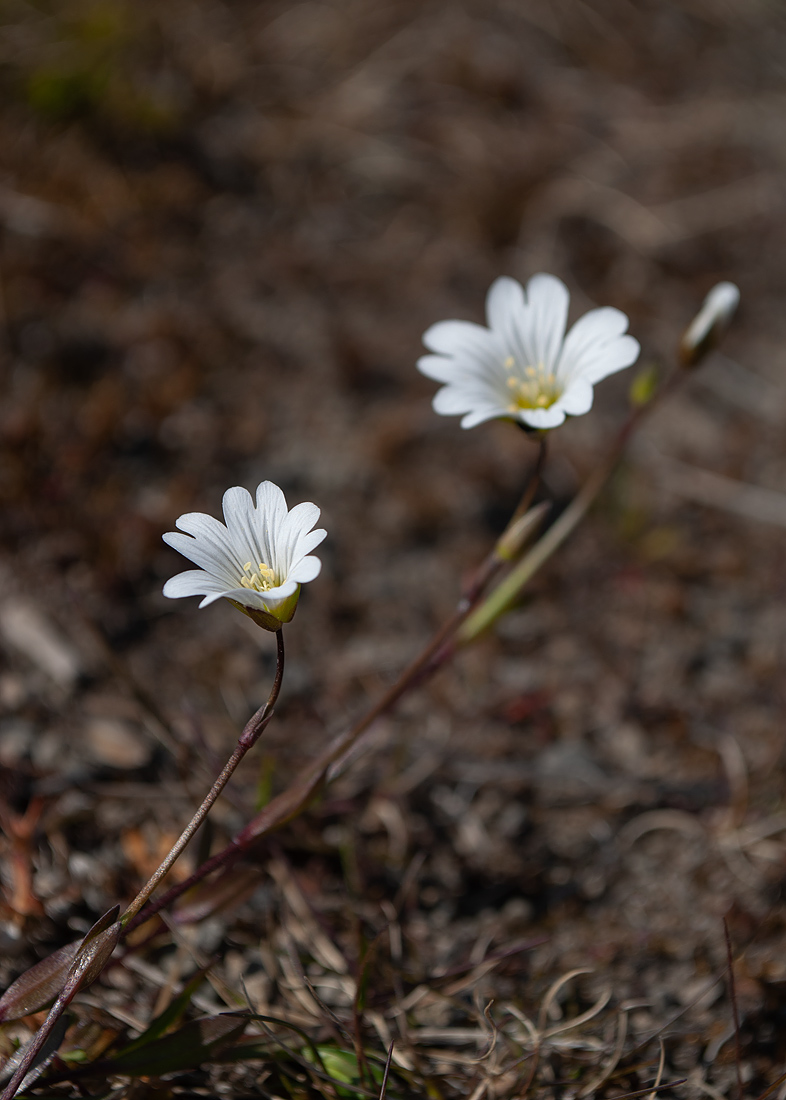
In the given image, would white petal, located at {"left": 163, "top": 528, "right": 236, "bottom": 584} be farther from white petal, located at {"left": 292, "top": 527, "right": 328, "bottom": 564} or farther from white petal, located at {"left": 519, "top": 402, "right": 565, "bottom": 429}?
white petal, located at {"left": 519, "top": 402, "right": 565, "bottom": 429}

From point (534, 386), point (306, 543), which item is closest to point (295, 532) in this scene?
point (306, 543)

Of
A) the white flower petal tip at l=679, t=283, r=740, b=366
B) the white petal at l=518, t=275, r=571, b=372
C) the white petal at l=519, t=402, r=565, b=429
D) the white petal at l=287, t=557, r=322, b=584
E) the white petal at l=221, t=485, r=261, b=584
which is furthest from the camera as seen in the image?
the white flower petal tip at l=679, t=283, r=740, b=366

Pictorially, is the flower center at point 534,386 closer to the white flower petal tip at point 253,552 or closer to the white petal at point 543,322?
the white petal at point 543,322

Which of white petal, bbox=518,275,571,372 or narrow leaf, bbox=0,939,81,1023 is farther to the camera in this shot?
white petal, bbox=518,275,571,372

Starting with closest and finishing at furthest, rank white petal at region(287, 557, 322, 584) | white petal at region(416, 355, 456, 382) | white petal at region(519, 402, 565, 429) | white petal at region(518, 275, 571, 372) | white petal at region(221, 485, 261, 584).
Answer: white petal at region(287, 557, 322, 584) < white petal at region(221, 485, 261, 584) < white petal at region(519, 402, 565, 429) < white petal at region(416, 355, 456, 382) < white petal at region(518, 275, 571, 372)

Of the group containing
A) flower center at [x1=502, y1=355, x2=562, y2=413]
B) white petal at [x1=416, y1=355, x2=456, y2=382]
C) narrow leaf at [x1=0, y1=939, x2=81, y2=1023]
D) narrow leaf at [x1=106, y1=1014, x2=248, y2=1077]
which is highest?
white petal at [x1=416, y1=355, x2=456, y2=382]

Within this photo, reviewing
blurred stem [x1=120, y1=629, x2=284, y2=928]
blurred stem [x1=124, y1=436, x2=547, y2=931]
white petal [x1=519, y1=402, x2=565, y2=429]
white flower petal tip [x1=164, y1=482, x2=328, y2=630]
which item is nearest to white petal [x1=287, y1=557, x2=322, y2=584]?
white flower petal tip [x1=164, y1=482, x2=328, y2=630]

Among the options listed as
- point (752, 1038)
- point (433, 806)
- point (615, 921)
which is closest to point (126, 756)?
point (433, 806)
